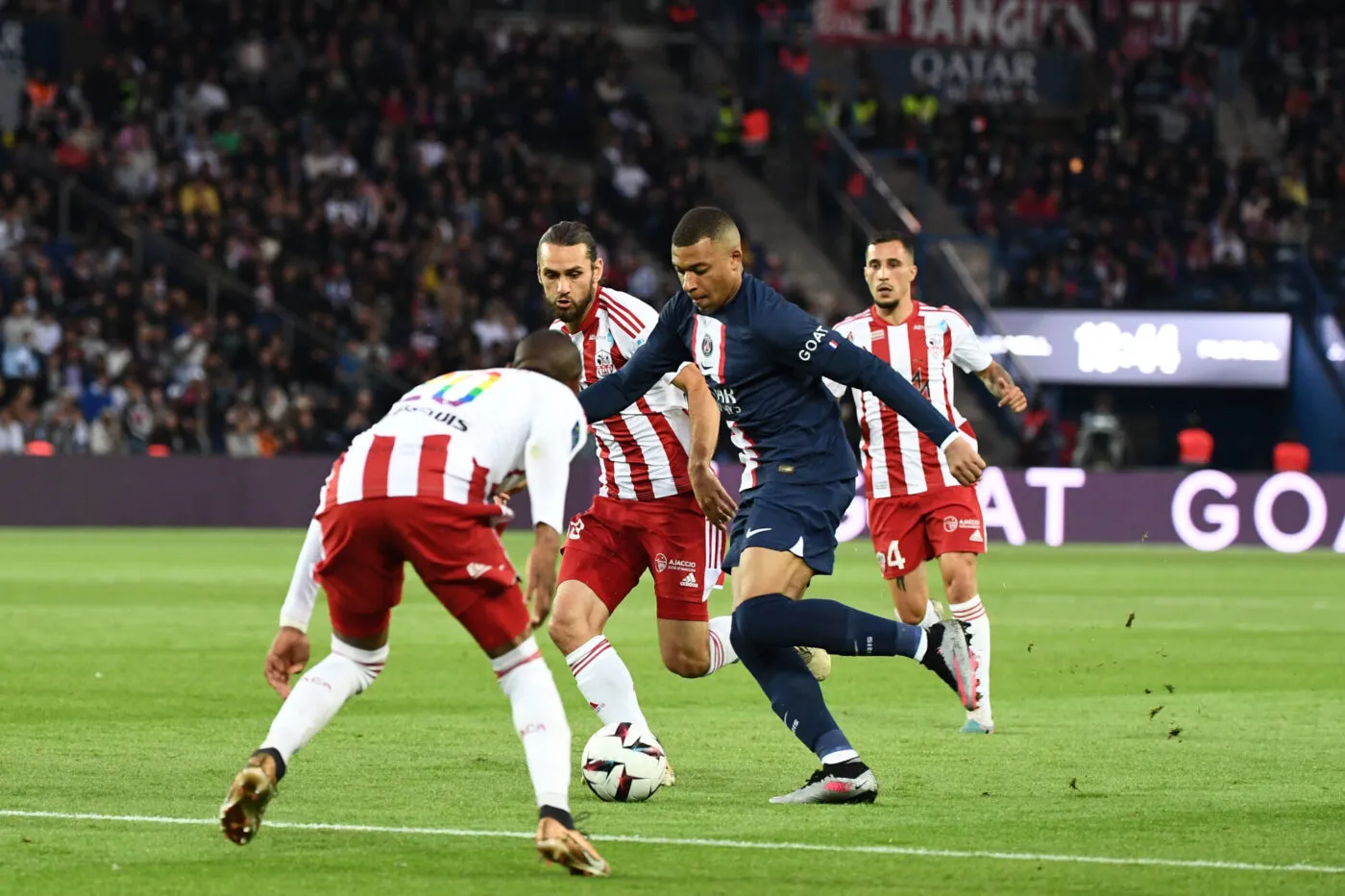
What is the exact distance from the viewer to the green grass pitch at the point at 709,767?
20.9 ft

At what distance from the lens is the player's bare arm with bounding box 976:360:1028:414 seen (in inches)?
400

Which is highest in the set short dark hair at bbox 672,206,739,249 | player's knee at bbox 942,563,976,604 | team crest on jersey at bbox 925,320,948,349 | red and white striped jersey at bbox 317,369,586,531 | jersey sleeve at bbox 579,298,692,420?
short dark hair at bbox 672,206,739,249

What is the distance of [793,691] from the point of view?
798 cm

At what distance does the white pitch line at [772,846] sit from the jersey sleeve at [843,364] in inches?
59.6

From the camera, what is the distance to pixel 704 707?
37.3 feet

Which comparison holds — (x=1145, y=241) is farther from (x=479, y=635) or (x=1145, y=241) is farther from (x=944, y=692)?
(x=479, y=635)

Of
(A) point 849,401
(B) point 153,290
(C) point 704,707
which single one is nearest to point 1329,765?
(C) point 704,707

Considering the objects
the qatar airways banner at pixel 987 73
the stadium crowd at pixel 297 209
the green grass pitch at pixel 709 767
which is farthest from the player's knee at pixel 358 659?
the qatar airways banner at pixel 987 73

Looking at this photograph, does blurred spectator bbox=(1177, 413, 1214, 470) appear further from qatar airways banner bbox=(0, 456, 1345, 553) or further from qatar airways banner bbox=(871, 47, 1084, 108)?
qatar airways banner bbox=(871, 47, 1084, 108)

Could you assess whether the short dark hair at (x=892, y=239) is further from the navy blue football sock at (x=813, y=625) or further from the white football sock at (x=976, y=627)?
the navy blue football sock at (x=813, y=625)

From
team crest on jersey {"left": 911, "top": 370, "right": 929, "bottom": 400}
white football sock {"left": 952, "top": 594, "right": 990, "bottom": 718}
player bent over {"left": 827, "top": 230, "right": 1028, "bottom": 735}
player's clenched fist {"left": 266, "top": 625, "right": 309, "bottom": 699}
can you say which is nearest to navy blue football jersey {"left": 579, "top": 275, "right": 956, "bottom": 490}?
player's clenched fist {"left": 266, "top": 625, "right": 309, "bottom": 699}

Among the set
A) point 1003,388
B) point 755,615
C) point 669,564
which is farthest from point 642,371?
point 1003,388

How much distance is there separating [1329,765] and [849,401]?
2019 centimetres

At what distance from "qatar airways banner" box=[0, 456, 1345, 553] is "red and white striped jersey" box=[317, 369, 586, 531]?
69.8ft
